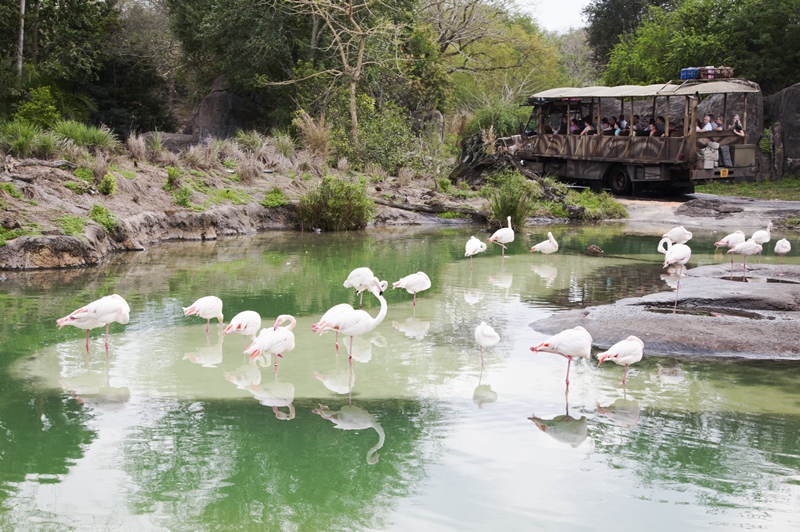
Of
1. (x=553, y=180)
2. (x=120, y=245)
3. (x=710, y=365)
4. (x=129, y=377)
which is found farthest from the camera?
(x=553, y=180)

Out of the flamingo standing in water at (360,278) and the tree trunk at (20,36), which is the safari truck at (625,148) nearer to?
the tree trunk at (20,36)

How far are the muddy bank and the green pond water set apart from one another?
0.93 ft

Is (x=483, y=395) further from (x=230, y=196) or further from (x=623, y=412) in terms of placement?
(x=230, y=196)

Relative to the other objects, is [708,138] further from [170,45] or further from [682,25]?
[170,45]

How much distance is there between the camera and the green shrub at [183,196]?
714 inches

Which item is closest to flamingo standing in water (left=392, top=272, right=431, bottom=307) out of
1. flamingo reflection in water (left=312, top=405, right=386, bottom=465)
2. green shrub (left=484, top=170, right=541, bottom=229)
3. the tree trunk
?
flamingo reflection in water (left=312, top=405, right=386, bottom=465)

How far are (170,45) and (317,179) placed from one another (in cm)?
1561

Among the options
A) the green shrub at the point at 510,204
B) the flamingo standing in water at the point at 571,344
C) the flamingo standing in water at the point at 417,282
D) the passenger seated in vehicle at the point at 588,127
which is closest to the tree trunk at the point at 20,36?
the green shrub at the point at 510,204

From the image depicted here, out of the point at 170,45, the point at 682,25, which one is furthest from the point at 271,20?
the point at 682,25

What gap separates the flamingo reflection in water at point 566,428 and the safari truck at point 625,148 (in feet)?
57.5

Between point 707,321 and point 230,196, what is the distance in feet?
42.7

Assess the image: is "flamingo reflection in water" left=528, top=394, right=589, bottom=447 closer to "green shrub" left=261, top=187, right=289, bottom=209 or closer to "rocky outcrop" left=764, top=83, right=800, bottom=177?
"green shrub" left=261, top=187, right=289, bottom=209

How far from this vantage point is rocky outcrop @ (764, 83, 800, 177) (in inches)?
1103

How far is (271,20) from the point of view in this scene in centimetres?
2891
